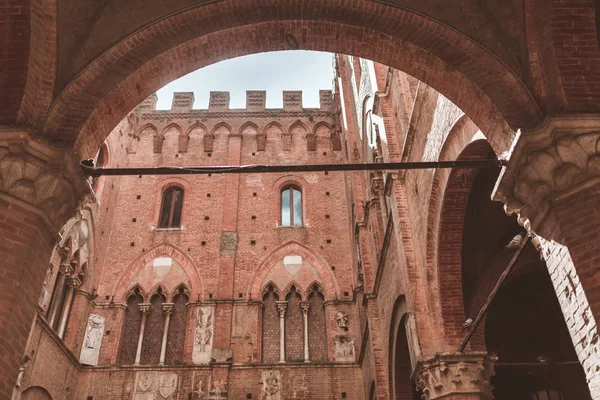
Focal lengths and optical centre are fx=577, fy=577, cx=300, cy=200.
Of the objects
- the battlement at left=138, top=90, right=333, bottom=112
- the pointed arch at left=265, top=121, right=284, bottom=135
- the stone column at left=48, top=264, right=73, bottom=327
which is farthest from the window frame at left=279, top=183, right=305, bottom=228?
the stone column at left=48, top=264, right=73, bottom=327

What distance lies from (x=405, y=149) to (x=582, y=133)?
195 inches

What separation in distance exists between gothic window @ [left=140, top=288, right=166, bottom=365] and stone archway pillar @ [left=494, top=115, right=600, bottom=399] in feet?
41.0

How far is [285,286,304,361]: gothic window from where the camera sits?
1499cm

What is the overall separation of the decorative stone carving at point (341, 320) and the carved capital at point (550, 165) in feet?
36.6

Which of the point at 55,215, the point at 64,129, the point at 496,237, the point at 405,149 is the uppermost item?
the point at 405,149

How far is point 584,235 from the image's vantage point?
3.88 m

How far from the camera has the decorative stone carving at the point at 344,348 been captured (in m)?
14.6

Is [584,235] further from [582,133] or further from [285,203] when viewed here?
[285,203]

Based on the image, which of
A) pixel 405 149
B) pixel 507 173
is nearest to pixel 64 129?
pixel 507 173

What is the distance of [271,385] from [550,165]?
11325mm

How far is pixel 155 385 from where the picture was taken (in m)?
14.2

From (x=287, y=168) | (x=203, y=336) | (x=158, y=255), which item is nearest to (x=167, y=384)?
(x=203, y=336)

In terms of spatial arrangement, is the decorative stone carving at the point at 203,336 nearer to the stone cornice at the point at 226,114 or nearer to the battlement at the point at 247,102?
the stone cornice at the point at 226,114

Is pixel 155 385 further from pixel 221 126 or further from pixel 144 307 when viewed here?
pixel 221 126
